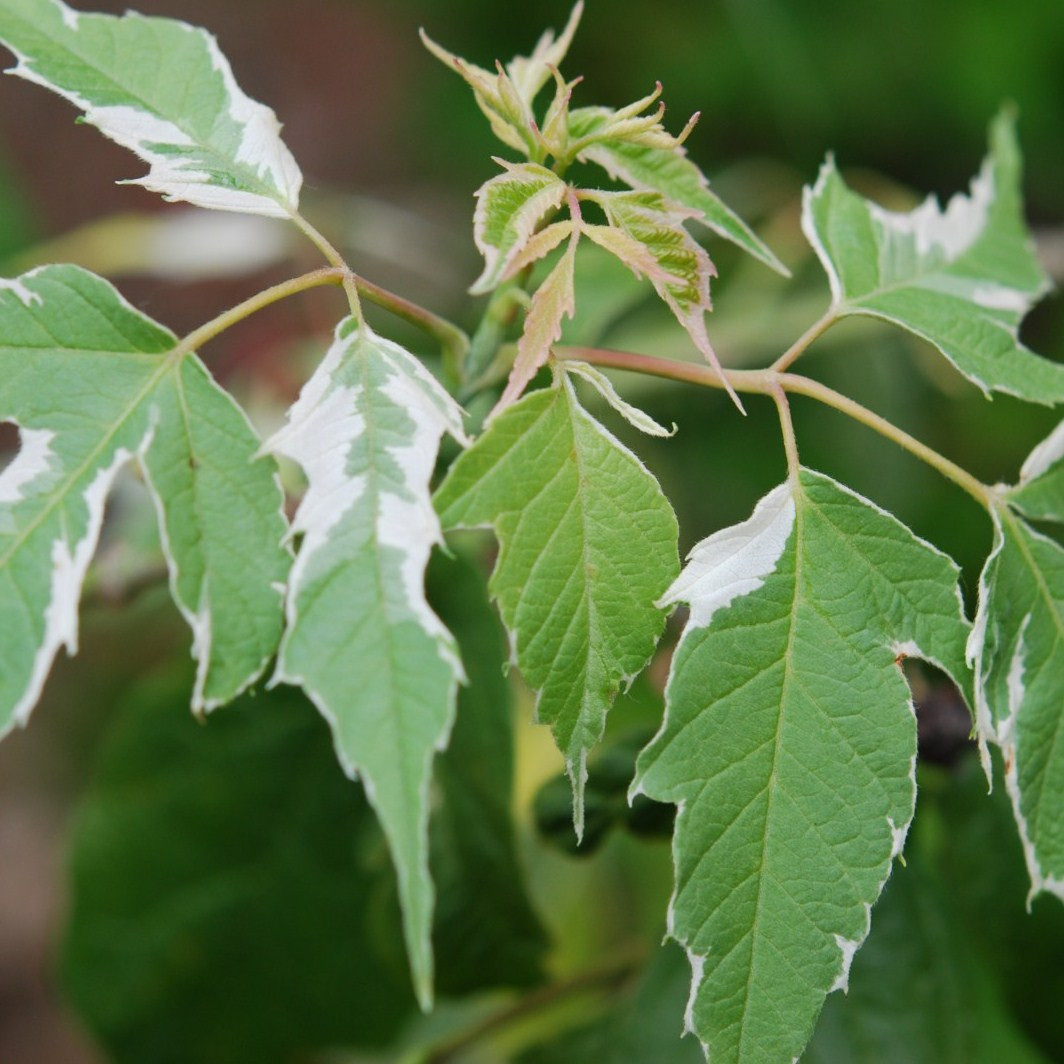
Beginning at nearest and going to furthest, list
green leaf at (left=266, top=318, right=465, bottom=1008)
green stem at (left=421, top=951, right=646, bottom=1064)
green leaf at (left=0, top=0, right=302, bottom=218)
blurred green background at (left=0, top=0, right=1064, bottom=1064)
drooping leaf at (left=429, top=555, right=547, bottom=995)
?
green leaf at (left=266, top=318, right=465, bottom=1008) → green leaf at (left=0, top=0, right=302, bottom=218) → drooping leaf at (left=429, top=555, right=547, bottom=995) → green stem at (left=421, top=951, right=646, bottom=1064) → blurred green background at (left=0, top=0, right=1064, bottom=1064)

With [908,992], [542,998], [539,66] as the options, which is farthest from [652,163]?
[542,998]

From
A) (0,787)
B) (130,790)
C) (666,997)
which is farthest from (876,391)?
(0,787)

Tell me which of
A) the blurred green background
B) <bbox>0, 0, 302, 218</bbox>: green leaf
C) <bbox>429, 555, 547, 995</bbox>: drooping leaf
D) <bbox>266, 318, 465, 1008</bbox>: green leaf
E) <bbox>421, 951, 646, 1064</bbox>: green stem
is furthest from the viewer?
the blurred green background

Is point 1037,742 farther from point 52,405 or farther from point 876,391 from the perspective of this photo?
point 876,391

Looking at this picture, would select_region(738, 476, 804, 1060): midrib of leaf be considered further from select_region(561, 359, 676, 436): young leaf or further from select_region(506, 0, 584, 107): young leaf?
select_region(506, 0, 584, 107): young leaf

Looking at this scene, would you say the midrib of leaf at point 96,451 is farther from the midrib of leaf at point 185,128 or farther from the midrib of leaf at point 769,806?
the midrib of leaf at point 769,806

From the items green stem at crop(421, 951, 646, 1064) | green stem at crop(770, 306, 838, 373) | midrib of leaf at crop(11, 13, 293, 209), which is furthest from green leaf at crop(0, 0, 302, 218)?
green stem at crop(421, 951, 646, 1064)

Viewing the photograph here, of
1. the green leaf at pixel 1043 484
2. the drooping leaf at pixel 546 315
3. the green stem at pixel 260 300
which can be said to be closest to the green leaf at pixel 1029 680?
the green leaf at pixel 1043 484
